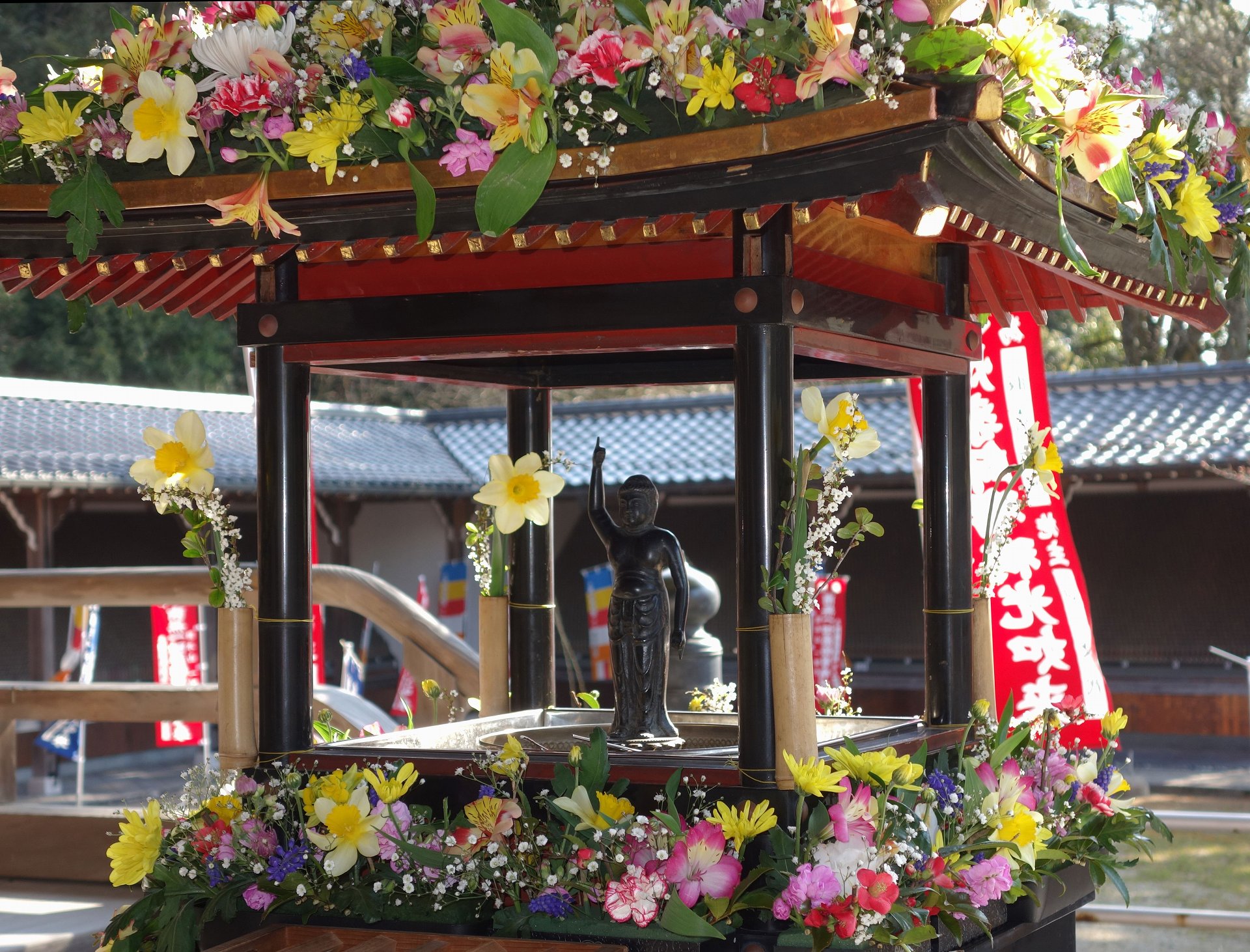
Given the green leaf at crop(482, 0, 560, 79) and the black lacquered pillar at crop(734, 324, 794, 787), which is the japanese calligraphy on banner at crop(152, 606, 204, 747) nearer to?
the black lacquered pillar at crop(734, 324, 794, 787)

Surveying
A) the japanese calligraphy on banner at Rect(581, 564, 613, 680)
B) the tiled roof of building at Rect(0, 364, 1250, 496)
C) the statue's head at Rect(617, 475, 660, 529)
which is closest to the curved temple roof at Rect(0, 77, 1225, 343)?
the statue's head at Rect(617, 475, 660, 529)

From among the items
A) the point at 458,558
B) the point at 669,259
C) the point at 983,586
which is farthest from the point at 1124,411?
the point at 669,259

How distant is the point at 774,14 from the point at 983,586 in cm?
187

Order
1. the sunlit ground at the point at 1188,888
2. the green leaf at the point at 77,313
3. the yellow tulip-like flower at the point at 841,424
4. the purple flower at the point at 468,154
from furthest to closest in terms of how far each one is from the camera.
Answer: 1. the sunlit ground at the point at 1188,888
2. the green leaf at the point at 77,313
3. the yellow tulip-like flower at the point at 841,424
4. the purple flower at the point at 468,154

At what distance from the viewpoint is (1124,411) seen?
13703 millimetres

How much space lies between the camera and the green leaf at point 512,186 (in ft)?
9.34

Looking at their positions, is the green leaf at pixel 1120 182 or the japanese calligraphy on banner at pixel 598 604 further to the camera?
the japanese calligraphy on banner at pixel 598 604

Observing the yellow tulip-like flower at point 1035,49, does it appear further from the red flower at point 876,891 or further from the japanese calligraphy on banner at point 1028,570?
the japanese calligraphy on banner at point 1028,570

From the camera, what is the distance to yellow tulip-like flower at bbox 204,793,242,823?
3.36 metres

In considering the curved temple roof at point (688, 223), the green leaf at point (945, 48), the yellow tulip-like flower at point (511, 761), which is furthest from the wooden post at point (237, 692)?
the green leaf at point (945, 48)

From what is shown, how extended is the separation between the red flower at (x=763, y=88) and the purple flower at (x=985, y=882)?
1599mm

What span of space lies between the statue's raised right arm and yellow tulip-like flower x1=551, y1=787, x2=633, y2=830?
0.82 m

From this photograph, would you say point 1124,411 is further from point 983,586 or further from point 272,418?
point 272,418

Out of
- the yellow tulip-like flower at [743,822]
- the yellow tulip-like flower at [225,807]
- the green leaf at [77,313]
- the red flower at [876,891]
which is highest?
the green leaf at [77,313]
